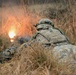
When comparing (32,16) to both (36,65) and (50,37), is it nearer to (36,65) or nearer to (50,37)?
(50,37)

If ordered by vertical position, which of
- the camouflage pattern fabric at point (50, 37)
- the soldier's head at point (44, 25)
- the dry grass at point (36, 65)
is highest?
the soldier's head at point (44, 25)

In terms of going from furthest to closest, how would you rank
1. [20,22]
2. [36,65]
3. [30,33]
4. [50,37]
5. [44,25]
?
[20,22], [30,33], [44,25], [50,37], [36,65]

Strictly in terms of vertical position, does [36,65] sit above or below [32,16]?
below

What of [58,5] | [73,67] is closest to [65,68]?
[73,67]

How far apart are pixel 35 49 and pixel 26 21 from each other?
3.38 meters

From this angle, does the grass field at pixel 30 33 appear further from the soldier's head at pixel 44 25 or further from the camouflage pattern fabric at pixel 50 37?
the soldier's head at pixel 44 25

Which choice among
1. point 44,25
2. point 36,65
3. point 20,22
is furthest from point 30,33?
point 36,65

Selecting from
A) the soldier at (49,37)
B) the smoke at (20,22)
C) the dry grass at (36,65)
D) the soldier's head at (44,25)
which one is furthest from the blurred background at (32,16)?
the dry grass at (36,65)

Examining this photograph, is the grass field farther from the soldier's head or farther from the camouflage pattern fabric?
the soldier's head

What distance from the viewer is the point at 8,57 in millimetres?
6285

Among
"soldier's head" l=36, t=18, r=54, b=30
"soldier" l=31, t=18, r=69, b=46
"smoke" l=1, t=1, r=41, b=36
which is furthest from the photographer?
"smoke" l=1, t=1, r=41, b=36

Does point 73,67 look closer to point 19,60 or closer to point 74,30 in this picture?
point 19,60

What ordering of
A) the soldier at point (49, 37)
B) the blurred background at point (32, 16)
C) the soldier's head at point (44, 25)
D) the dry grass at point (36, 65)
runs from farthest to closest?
the blurred background at point (32, 16) < the soldier's head at point (44, 25) < the soldier at point (49, 37) < the dry grass at point (36, 65)

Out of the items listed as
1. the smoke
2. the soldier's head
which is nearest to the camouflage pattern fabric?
the soldier's head
